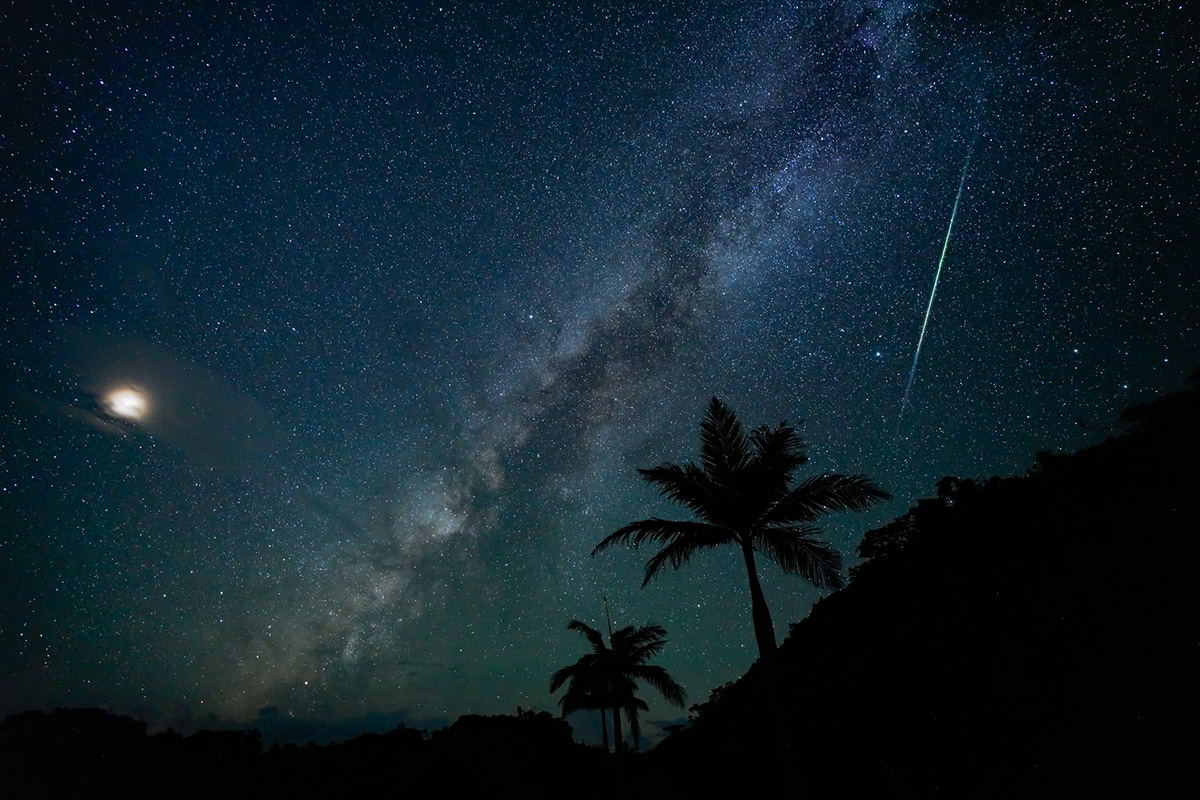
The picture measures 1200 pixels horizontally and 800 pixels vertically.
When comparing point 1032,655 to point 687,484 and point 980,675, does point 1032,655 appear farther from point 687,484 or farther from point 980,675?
point 687,484

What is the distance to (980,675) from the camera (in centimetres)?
1013

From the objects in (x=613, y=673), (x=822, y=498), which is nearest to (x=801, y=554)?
(x=822, y=498)

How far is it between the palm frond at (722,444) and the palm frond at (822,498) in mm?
1309

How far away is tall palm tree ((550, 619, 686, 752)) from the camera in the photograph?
2595 centimetres

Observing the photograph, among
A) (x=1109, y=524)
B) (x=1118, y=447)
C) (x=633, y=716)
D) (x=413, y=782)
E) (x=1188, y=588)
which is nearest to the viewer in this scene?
(x=1188, y=588)

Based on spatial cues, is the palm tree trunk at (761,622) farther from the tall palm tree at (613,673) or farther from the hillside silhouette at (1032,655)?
the tall palm tree at (613,673)

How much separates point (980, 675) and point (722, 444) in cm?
661

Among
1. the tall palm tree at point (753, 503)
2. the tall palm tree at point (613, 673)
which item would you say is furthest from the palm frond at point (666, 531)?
the tall palm tree at point (613, 673)

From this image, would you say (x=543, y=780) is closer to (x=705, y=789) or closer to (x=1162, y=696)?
(x=705, y=789)

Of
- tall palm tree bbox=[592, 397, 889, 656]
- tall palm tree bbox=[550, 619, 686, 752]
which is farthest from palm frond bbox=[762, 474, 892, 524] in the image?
tall palm tree bbox=[550, 619, 686, 752]

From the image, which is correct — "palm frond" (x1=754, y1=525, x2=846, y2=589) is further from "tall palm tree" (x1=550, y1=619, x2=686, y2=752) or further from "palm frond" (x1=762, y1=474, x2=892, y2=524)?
"tall palm tree" (x1=550, y1=619, x2=686, y2=752)

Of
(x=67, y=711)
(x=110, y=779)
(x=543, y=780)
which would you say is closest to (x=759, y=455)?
(x=543, y=780)

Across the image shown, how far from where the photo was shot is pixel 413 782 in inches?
757

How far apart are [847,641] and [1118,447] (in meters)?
8.43
